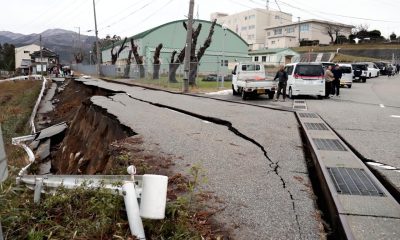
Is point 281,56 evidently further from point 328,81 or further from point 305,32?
point 328,81

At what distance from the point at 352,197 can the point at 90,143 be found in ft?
24.2

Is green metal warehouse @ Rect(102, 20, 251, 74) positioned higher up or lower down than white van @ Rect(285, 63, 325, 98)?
higher up

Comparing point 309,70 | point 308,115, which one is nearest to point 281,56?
point 309,70

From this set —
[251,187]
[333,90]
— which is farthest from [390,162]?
[333,90]

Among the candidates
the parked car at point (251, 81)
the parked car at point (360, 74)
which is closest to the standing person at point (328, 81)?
the parked car at point (251, 81)

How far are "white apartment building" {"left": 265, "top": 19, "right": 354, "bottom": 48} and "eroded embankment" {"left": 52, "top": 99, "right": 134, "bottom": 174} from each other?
81.0 meters

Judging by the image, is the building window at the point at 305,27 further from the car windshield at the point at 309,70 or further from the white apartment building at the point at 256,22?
the car windshield at the point at 309,70

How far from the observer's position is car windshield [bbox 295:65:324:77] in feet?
63.8

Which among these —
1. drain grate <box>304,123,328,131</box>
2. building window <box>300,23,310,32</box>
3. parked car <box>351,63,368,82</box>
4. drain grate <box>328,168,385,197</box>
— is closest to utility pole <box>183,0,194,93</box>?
drain grate <box>304,123,328,131</box>

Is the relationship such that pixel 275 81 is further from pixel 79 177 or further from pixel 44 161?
pixel 79 177

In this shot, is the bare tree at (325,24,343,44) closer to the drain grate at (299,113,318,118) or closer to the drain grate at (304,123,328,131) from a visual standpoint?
the drain grate at (299,113,318,118)

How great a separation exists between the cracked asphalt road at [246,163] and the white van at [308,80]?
806cm

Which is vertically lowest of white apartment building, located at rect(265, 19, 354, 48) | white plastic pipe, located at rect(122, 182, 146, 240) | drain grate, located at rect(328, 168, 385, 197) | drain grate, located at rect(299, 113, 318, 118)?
drain grate, located at rect(328, 168, 385, 197)

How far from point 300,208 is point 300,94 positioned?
16160 millimetres
